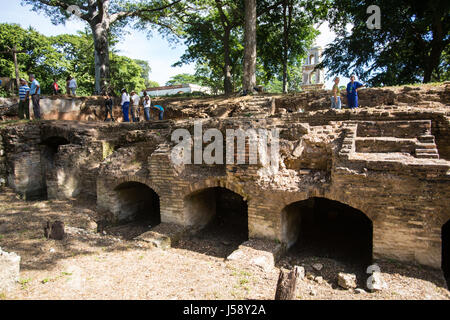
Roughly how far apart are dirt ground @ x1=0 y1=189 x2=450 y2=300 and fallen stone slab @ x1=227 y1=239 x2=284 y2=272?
14 centimetres

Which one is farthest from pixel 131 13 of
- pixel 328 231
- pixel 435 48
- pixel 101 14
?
pixel 328 231

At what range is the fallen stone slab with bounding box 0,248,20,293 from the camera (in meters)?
3.96

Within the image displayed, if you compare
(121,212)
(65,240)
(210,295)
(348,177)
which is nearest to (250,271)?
(210,295)

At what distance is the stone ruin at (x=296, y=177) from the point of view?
493cm

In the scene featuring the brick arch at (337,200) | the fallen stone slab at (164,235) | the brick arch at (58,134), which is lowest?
the fallen stone slab at (164,235)

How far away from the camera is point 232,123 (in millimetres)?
6898

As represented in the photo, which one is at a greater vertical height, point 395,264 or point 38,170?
point 38,170

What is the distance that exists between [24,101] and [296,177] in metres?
11.1

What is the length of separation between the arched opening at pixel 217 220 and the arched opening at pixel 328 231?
1477 mm

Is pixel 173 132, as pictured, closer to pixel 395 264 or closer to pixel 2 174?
pixel 395 264

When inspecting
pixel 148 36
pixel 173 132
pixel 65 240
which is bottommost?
pixel 65 240

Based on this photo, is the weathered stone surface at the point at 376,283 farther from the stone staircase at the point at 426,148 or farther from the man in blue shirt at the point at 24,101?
the man in blue shirt at the point at 24,101

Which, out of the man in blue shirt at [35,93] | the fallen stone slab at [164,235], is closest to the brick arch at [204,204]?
the fallen stone slab at [164,235]

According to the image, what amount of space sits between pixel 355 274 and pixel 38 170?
11.0 m
